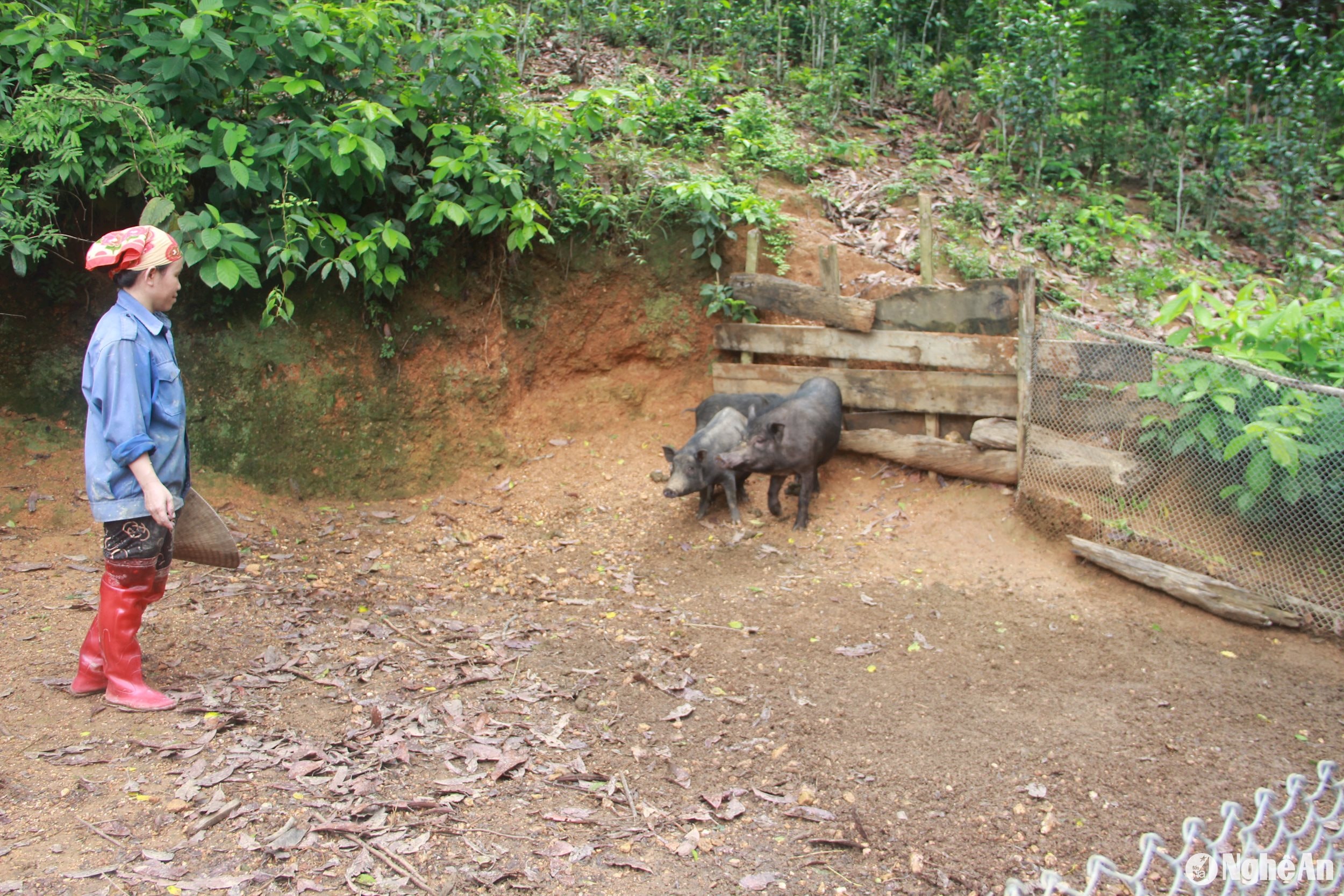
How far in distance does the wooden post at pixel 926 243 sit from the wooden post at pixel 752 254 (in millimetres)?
1433

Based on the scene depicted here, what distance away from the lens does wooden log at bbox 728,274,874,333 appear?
7.68m

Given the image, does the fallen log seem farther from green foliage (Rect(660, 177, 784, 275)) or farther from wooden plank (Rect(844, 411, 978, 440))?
green foliage (Rect(660, 177, 784, 275))

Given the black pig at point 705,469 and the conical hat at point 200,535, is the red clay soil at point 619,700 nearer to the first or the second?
the black pig at point 705,469

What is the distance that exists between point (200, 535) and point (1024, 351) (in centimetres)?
565

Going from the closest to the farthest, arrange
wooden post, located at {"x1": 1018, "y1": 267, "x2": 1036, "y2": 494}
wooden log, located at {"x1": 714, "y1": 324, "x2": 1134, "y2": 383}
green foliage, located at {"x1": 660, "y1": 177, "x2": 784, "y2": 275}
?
wooden log, located at {"x1": 714, "y1": 324, "x2": 1134, "y2": 383}, wooden post, located at {"x1": 1018, "y1": 267, "x2": 1036, "y2": 494}, green foliage, located at {"x1": 660, "y1": 177, "x2": 784, "y2": 275}

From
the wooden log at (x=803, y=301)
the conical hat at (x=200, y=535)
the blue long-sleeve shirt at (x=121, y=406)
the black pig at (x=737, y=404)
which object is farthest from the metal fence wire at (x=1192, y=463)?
the blue long-sleeve shirt at (x=121, y=406)

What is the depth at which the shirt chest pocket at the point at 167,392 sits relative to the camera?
4.14 m

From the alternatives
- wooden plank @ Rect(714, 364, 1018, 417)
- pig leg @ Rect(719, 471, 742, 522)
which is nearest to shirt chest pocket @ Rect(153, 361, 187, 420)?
pig leg @ Rect(719, 471, 742, 522)

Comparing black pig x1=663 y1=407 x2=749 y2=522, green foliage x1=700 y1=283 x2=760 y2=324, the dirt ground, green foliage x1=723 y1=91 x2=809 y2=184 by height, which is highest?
green foliage x1=723 y1=91 x2=809 y2=184

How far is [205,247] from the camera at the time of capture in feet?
20.2

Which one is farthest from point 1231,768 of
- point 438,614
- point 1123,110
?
point 1123,110

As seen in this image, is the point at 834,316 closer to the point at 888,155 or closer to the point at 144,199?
the point at 888,155

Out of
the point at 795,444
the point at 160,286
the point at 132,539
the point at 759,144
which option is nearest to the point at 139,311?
the point at 160,286

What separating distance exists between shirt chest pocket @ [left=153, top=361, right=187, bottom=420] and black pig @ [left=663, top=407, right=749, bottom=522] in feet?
13.0
